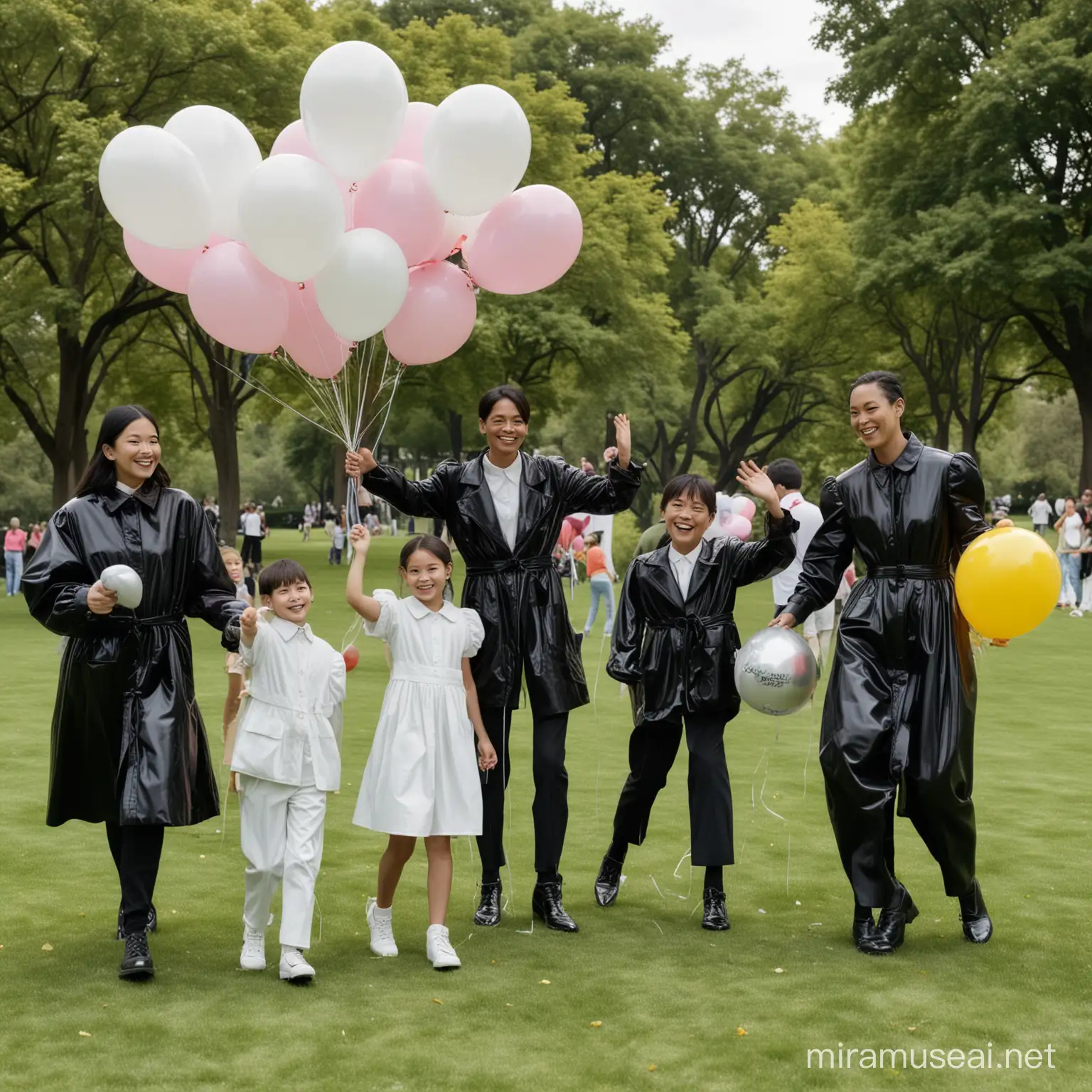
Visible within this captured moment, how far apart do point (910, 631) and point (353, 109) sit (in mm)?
3244

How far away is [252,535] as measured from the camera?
33.9 metres

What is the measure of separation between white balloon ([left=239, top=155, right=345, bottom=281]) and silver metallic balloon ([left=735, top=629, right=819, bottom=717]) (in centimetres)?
247

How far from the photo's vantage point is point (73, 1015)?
4.76 meters

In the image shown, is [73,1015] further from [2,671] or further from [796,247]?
[796,247]

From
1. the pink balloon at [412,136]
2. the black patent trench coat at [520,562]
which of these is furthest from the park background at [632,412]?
the pink balloon at [412,136]

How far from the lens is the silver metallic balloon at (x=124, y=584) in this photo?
4.96m

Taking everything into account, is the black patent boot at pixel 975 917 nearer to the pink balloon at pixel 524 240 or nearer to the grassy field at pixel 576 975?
the grassy field at pixel 576 975

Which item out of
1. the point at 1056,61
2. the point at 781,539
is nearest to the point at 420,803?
the point at 781,539

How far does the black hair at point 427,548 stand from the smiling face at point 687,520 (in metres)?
1.09

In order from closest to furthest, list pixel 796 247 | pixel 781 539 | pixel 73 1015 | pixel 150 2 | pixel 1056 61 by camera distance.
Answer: pixel 73 1015 → pixel 781 539 → pixel 150 2 → pixel 1056 61 → pixel 796 247

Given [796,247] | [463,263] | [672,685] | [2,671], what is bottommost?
[2,671]

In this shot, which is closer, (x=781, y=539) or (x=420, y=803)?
(x=420, y=803)

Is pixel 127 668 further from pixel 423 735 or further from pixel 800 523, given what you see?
pixel 800 523

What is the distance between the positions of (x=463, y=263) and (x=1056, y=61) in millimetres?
25809
